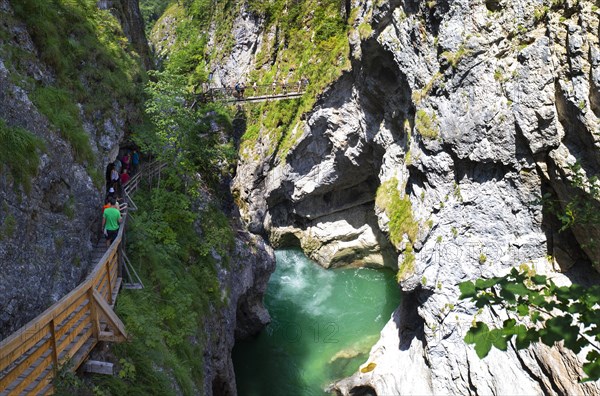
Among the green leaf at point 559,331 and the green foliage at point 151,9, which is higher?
the green foliage at point 151,9

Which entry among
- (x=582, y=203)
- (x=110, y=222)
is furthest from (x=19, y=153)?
(x=582, y=203)

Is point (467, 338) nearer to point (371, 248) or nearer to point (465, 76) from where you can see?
point (465, 76)

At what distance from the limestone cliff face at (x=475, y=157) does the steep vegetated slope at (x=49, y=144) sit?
33.9ft

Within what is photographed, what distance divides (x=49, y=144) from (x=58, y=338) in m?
4.03

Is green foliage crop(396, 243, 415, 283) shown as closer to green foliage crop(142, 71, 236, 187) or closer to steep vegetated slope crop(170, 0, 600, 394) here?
steep vegetated slope crop(170, 0, 600, 394)

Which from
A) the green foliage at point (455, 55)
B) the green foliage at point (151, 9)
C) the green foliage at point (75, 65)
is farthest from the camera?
the green foliage at point (151, 9)

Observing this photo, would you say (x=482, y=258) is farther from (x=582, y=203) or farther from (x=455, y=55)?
(x=455, y=55)

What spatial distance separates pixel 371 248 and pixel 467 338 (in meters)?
21.2

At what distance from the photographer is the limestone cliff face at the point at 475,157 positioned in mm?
11469

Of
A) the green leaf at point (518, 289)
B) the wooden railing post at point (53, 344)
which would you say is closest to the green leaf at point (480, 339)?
the green leaf at point (518, 289)

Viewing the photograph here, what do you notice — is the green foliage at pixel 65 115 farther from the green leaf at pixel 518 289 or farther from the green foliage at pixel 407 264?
the green foliage at pixel 407 264

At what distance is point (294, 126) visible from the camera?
23.9 meters

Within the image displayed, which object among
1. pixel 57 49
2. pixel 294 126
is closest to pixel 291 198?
pixel 294 126

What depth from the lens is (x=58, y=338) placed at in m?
5.35
